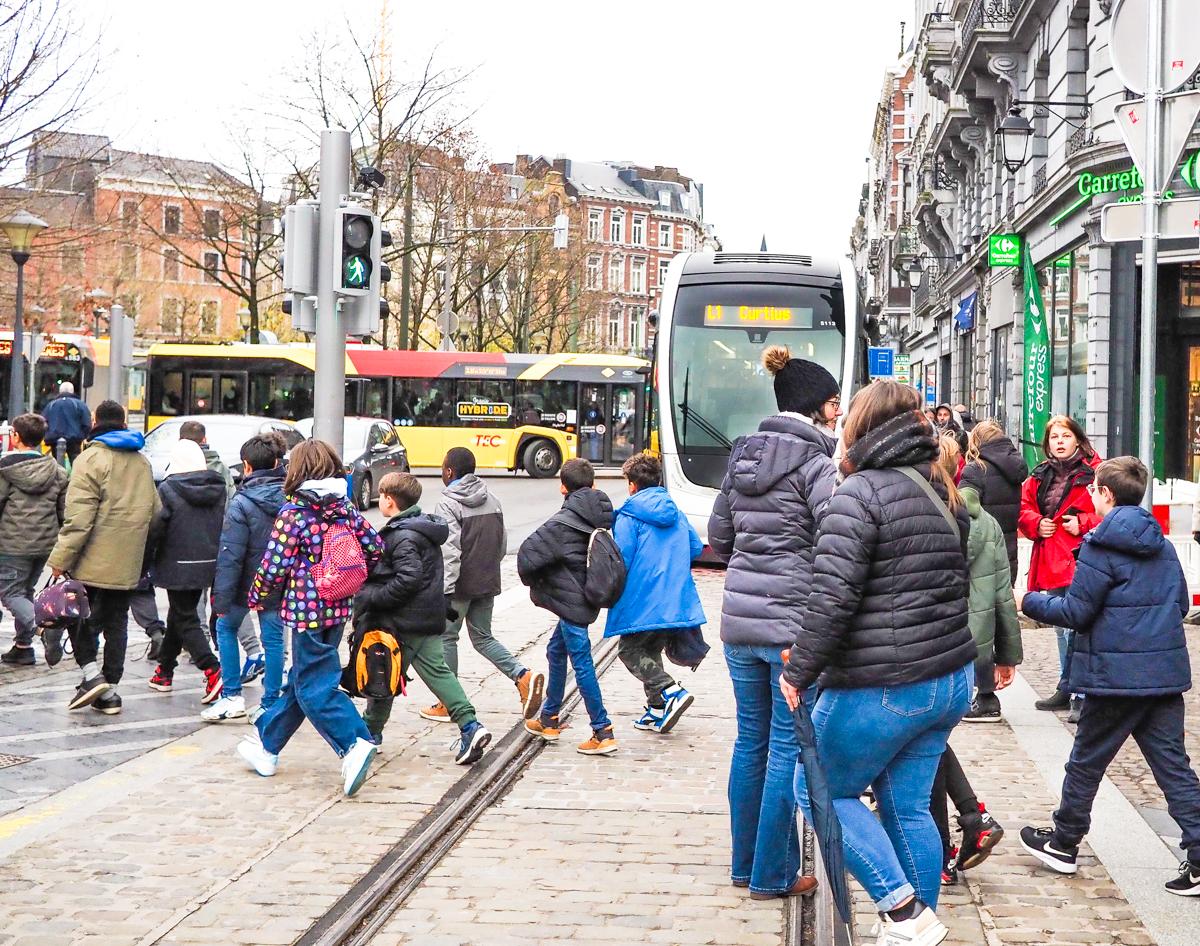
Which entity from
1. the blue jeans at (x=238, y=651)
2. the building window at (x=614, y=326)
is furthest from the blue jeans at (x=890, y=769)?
the building window at (x=614, y=326)

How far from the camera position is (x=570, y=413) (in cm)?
3678

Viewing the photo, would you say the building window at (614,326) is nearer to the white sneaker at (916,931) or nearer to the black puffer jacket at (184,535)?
the black puffer jacket at (184,535)

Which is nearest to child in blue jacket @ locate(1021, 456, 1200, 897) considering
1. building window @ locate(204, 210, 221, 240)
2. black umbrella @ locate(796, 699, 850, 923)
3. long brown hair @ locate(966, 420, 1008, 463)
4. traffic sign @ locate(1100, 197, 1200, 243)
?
black umbrella @ locate(796, 699, 850, 923)

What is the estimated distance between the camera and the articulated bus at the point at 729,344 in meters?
17.0

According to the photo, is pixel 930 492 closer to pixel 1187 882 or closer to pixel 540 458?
pixel 1187 882

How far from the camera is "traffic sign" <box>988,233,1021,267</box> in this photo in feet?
91.1

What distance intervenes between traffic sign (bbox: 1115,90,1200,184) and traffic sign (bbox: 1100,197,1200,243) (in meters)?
0.16

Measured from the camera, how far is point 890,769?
14.6 feet

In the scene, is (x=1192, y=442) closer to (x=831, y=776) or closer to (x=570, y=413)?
(x=570, y=413)

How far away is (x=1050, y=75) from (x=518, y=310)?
111ft

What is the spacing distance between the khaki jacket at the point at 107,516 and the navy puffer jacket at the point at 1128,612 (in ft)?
17.3

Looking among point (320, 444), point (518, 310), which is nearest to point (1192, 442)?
point (320, 444)

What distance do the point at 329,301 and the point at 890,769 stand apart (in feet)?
24.6

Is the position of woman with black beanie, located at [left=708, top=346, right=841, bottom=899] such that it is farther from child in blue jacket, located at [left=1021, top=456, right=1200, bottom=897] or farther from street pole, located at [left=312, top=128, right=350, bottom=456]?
street pole, located at [left=312, top=128, right=350, bottom=456]
